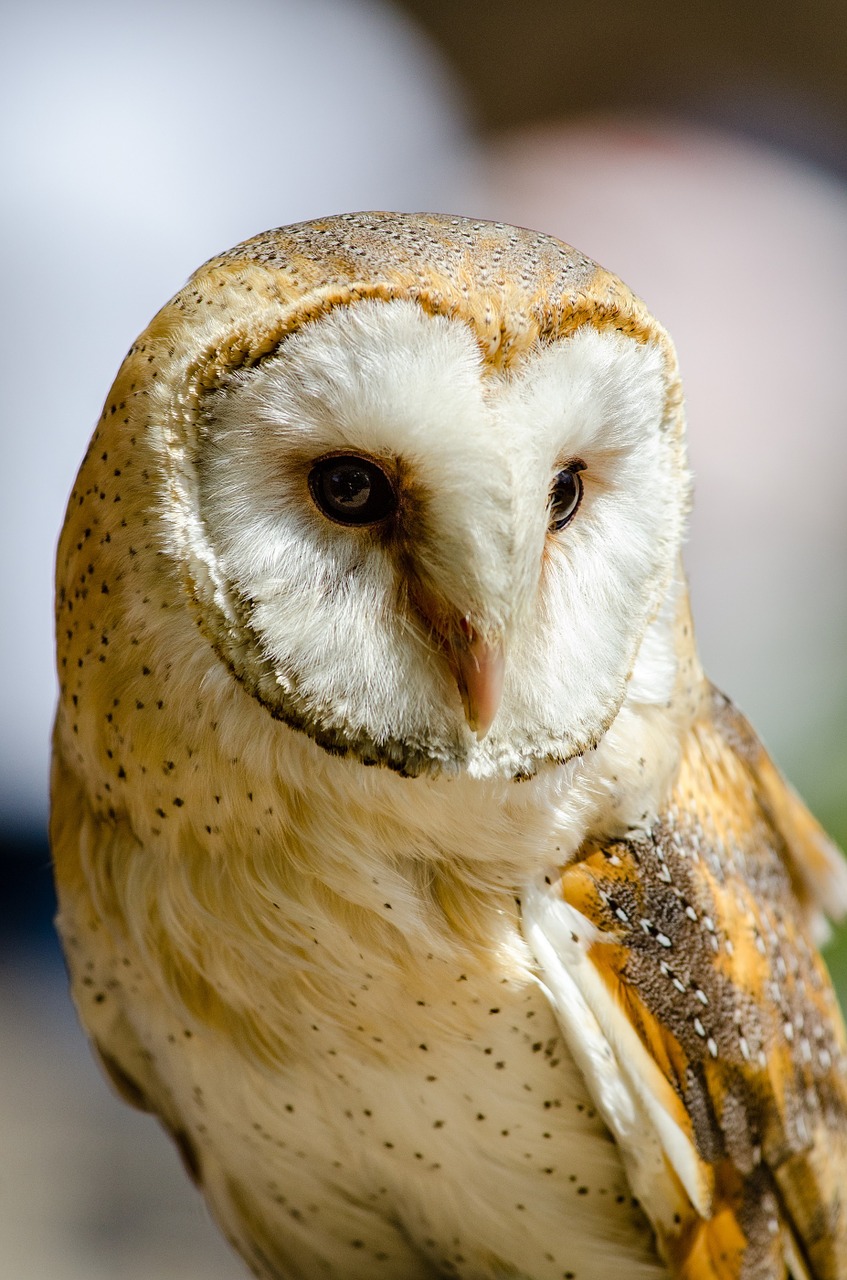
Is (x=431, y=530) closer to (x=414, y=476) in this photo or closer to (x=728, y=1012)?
(x=414, y=476)

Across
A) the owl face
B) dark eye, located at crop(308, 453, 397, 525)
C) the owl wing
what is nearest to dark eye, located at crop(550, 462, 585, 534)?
the owl face

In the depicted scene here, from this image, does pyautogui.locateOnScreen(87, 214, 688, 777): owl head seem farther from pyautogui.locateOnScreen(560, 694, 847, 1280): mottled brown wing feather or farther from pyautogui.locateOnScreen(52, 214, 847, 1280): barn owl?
pyautogui.locateOnScreen(560, 694, 847, 1280): mottled brown wing feather

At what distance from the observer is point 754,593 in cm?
261

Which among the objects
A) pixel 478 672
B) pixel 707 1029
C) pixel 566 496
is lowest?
pixel 707 1029

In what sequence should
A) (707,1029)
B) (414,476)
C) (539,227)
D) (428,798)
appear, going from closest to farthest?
(414,476) → (428,798) → (707,1029) → (539,227)

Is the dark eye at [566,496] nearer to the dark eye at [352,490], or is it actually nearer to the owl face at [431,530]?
the owl face at [431,530]

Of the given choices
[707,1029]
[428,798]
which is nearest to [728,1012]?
[707,1029]

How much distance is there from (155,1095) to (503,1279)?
0.37m

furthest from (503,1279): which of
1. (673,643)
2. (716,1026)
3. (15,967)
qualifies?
(15,967)

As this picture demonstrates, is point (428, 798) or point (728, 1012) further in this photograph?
point (728, 1012)

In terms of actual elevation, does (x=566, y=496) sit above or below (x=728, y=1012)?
above

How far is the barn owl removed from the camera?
59cm

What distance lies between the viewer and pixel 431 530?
1.92 feet

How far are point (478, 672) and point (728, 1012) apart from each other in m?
0.44
